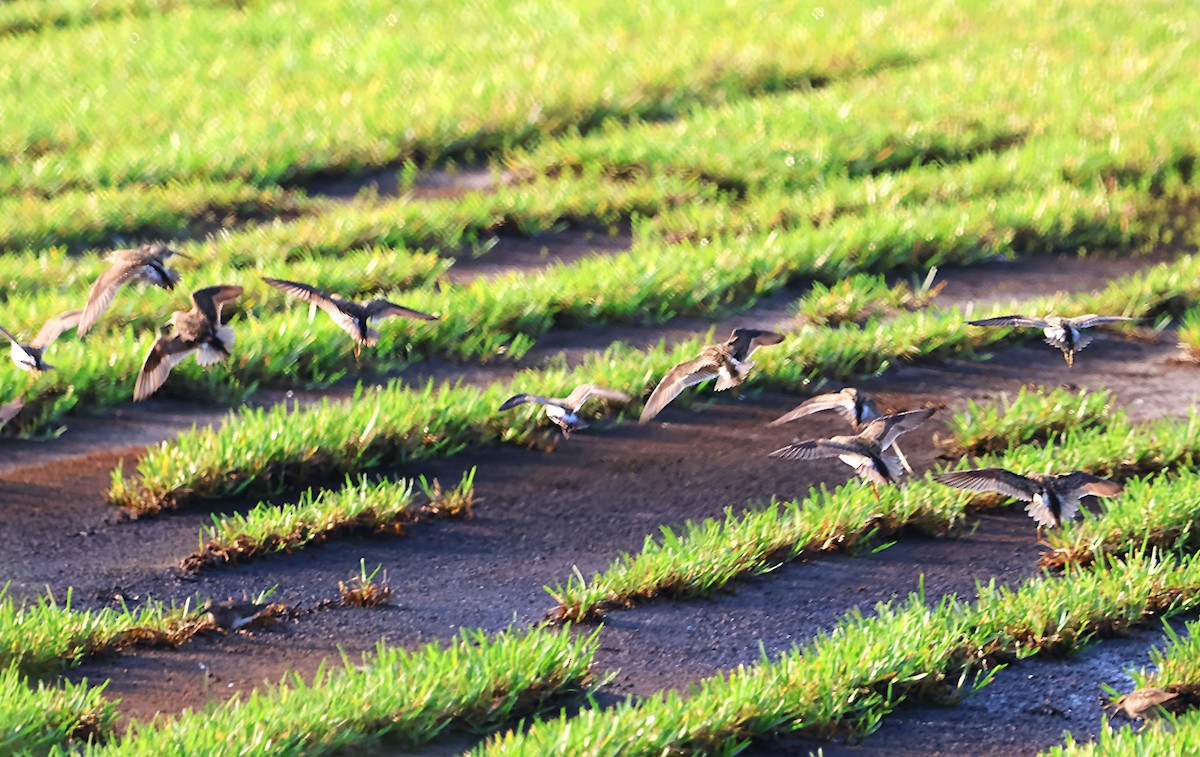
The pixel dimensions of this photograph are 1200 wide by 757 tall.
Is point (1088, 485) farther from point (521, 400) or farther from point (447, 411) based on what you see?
point (447, 411)

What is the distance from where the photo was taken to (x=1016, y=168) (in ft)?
30.7

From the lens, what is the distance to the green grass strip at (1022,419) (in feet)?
19.2

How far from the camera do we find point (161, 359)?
5504 millimetres

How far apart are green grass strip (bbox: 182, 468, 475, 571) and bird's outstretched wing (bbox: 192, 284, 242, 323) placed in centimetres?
67

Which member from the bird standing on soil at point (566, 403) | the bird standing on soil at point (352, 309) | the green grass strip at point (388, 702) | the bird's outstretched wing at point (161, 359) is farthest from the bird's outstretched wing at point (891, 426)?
the bird's outstretched wing at point (161, 359)

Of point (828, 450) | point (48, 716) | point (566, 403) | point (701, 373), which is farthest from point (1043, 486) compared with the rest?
point (48, 716)

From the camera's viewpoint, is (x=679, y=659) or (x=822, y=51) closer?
(x=679, y=659)

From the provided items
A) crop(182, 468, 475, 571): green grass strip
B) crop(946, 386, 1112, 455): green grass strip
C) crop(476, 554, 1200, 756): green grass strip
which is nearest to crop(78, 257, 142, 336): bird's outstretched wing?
crop(182, 468, 475, 571): green grass strip

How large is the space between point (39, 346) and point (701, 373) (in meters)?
2.40

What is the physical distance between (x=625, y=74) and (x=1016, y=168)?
331 centimetres

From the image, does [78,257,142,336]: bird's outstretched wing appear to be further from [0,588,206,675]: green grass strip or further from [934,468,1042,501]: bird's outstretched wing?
[934,468,1042,501]: bird's outstretched wing

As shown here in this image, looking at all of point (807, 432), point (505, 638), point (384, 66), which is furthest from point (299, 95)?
point (505, 638)

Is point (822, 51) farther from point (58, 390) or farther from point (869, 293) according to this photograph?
point (58, 390)

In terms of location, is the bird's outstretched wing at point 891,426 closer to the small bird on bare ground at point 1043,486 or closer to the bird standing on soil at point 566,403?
the small bird on bare ground at point 1043,486
